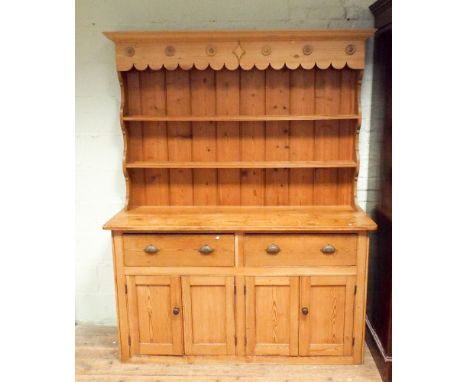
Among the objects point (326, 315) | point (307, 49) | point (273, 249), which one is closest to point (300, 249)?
point (273, 249)

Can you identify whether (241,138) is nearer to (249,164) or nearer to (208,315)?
(249,164)

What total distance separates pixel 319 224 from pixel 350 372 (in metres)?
0.88

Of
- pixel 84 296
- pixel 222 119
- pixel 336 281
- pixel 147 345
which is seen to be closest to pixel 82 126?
pixel 222 119

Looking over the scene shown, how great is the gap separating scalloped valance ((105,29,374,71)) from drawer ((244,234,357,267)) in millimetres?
1009

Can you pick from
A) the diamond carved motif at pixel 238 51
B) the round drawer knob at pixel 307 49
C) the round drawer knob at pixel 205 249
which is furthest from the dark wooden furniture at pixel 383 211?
the round drawer knob at pixel 205 249

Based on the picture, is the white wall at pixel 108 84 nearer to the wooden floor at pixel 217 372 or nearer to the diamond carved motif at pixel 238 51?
the diamond carved motif at pixel 238 51

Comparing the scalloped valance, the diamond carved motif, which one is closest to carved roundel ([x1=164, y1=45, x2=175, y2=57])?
the scalloped valance

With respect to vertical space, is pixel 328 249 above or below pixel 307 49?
below

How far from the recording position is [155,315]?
102 inches

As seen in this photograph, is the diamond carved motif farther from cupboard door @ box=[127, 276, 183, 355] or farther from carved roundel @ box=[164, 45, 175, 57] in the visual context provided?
cupboard door @ box=[127, 276, 183, 355]

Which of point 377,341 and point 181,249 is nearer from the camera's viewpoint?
point 181,249

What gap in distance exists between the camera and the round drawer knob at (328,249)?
247 cm

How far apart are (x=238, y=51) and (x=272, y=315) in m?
1.57

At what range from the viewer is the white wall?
276 cm
